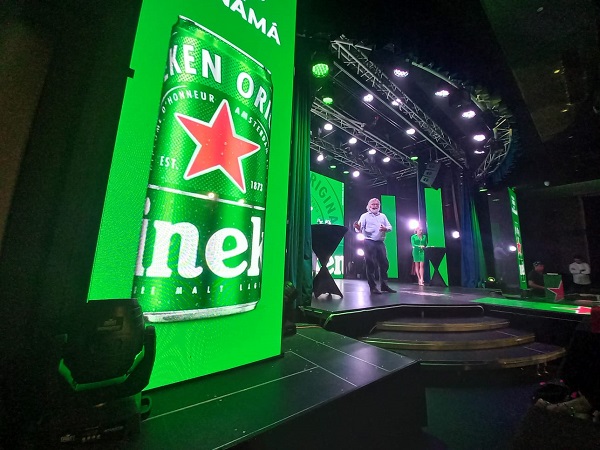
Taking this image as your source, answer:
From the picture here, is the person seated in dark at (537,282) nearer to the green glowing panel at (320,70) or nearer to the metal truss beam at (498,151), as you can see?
the metal truss beam at (498,151)

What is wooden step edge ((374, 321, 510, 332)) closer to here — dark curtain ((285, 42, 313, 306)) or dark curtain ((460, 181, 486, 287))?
dark curtain ((285, 42, 313, 306))

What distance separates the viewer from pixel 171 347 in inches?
34.8

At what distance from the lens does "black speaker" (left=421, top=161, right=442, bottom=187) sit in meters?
7.79

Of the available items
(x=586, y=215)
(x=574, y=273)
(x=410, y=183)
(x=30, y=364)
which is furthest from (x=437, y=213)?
(x=30, y=364)

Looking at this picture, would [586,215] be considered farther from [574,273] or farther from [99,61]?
[99,61]

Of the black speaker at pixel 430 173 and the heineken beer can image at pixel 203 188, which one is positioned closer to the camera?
the heineken beer can image at pixel 203 188

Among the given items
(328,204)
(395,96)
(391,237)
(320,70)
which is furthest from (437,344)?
(391,237)

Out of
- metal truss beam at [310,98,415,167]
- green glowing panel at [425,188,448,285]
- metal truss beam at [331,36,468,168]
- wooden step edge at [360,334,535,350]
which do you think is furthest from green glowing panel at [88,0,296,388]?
green glowing panel at [425,188,448,285]

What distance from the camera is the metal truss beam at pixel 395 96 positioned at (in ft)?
14.7

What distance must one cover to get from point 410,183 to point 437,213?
2150 mm

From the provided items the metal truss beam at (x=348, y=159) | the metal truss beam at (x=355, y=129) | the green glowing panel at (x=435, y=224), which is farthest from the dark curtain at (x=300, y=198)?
the green glowing panel at (x=435, y=224)

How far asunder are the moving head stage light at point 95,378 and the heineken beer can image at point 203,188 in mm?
237

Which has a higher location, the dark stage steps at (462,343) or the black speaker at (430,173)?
the black speaker at (430,173)

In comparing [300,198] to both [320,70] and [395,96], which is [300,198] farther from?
[395,96]
